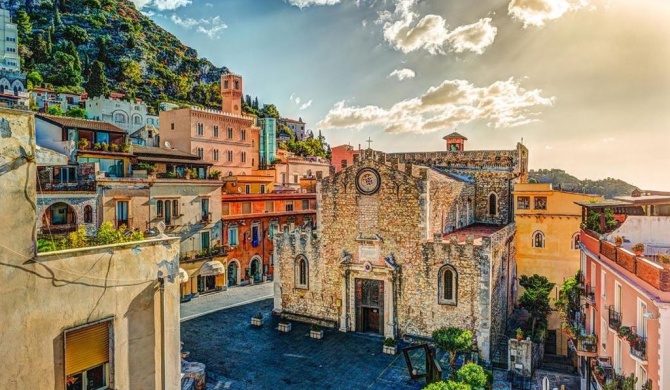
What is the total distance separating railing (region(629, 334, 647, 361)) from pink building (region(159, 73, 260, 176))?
40.0 metres

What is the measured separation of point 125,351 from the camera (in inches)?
316

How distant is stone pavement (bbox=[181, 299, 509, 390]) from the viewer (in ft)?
58.6

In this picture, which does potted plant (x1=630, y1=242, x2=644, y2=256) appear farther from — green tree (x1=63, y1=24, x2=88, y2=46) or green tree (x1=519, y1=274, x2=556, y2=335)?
green tree (x1=63, y1=24, x2=88, y2=46)

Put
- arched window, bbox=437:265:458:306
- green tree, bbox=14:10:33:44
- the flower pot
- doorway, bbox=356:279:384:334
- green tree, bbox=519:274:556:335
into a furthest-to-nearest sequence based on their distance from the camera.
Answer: green tree, bbox=14:10:33:44 < green tree, bbox=519:274:556:335 < the flower pot < doorway, bbox=356:279:384:334 < arched window, bbox=437:265:458:306

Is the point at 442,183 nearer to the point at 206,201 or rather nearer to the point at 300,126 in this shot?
the point at 206,201

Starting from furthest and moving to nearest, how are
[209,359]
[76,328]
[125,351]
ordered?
[209,359]
[125,351]
[76,328]

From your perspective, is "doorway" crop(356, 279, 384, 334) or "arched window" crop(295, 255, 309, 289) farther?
"arched window" crop(295, 255, 309, 289)

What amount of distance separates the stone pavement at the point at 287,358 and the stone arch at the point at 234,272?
9.76 meters

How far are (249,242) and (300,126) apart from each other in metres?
77.8

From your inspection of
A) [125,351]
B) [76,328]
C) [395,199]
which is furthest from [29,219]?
[395,199]

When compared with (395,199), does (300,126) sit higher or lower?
higher

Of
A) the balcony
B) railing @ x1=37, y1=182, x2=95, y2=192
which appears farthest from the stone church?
railing @ x1=37, y1=182, x2=95, y2=192

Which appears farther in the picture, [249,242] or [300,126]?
[300,126]

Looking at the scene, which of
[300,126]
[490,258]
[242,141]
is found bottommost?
[490,258]
